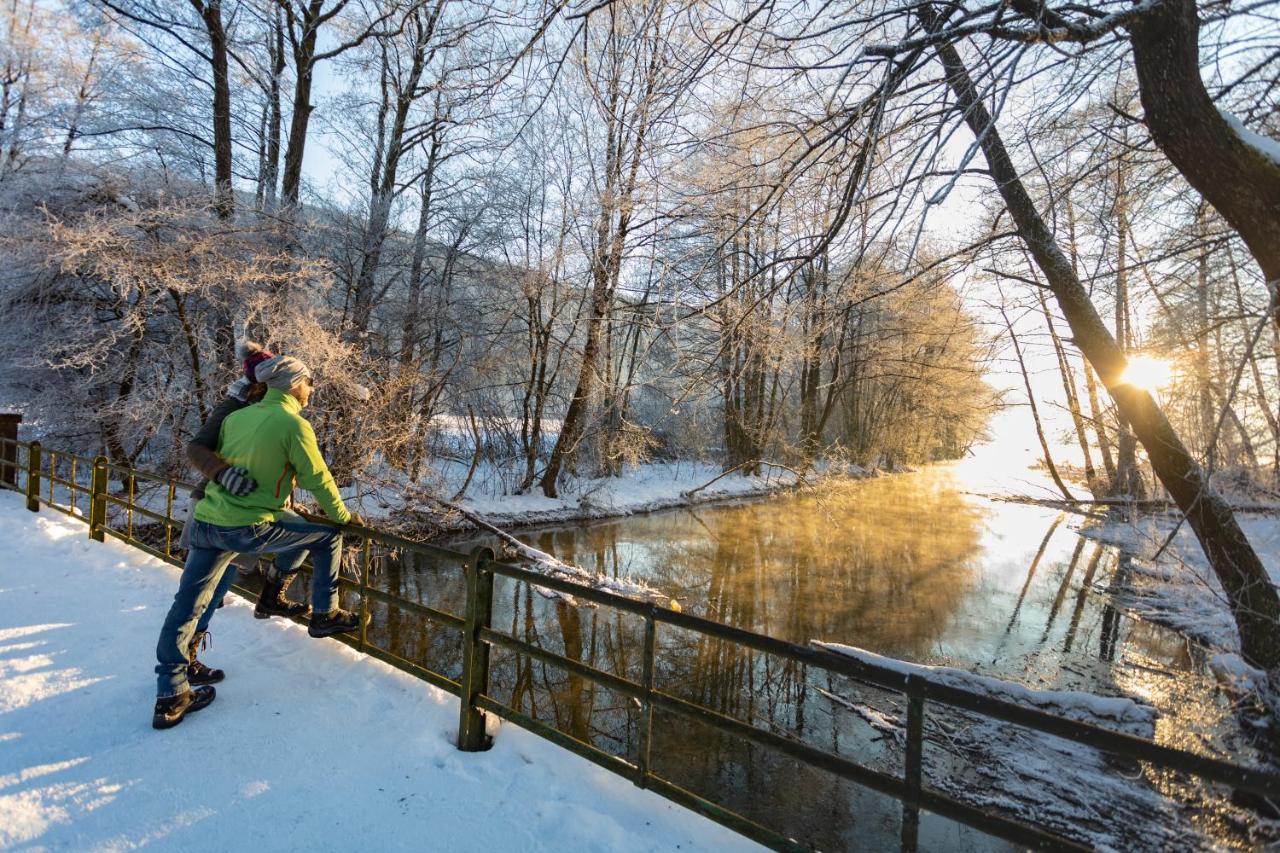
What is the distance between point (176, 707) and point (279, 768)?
2.61 ft

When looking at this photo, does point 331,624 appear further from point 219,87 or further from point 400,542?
point 219,87

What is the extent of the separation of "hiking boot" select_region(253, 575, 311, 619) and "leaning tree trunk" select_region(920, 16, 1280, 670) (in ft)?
21.9

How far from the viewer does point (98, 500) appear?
671cm

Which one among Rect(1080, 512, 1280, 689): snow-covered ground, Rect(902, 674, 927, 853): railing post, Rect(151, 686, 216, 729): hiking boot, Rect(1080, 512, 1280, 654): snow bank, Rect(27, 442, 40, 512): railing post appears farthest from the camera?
Rect(1080, 512, 1280, 654): snow bank

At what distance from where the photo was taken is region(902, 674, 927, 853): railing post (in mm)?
2326

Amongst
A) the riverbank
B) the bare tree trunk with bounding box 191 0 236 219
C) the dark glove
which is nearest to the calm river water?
the riverbank

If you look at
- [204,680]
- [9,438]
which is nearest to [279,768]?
[204,680]

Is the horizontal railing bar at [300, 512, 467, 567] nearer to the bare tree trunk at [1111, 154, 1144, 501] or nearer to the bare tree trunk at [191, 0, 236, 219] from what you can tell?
the bare tree trunk at [1111, 154, 1144, 501]

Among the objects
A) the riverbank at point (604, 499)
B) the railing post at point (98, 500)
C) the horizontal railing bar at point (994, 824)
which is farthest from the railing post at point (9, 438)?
the horizontal railing bar at point (994, 824)

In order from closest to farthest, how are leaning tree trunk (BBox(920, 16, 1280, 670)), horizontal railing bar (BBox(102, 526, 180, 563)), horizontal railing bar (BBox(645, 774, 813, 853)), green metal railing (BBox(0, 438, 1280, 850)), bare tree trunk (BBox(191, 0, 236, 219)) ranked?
green metal railing (BBox(0, 438, 1280, 850))
horizontal railing bar (BBox(645, 774, 813, 853))
leaning tree trunk (BBox(920, 16, 1280, 670))
horizontal railing bar (BBox(102, 526, 180, 563))
bare tree trunk (BBox(191, 0, 236, 219))

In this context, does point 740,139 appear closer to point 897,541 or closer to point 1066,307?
point 1066,307

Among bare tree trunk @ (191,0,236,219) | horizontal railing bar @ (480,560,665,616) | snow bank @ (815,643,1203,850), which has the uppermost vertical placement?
bare tree trunk @ (191,0,236,219)

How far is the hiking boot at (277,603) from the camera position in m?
4.47


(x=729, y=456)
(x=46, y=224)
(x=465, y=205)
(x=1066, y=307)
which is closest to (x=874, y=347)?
(x=729, y=456)
